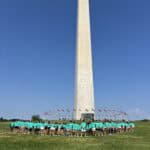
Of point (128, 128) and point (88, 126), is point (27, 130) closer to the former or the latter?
point (88, 126)

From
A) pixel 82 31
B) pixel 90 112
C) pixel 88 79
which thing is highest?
pixel 82 31

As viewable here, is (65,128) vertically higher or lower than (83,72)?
lower

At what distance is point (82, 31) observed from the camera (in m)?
76.3

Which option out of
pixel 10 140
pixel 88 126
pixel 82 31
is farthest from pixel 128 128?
pixel 82 31

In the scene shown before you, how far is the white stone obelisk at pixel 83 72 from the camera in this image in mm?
75188

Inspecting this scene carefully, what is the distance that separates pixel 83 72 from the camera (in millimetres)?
75562

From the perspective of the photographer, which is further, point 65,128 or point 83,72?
point 83,72

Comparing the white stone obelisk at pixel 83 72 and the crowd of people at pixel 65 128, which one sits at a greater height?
the white stone obelisk at pixel 83 72

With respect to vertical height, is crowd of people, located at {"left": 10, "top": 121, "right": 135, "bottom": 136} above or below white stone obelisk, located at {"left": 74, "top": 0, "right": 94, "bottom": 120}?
below

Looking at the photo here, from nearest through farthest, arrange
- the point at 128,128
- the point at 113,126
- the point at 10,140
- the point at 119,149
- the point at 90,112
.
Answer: the point at 119,149, the point at 10,140, the point at 113,126, the point at 128,128, the point at 90,112

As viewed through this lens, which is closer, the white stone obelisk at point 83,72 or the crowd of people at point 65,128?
the crowd of people at point 65,128

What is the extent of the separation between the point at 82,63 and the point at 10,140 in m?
41.1

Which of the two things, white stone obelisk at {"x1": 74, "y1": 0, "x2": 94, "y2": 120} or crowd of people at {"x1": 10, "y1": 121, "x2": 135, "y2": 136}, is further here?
white stone obelisk at {"x1": 74, "y1": 0, "x2": 94, "y2": 120}

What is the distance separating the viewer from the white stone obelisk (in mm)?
75188
